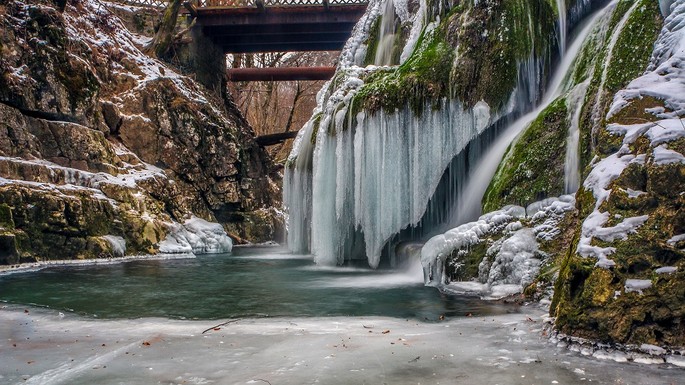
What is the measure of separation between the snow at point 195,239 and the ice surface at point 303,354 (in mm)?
9102

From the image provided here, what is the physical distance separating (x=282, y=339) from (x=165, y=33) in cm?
1690

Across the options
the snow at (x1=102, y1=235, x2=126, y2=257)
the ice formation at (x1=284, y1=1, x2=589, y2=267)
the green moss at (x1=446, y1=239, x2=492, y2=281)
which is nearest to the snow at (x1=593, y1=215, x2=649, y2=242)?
the green moss at (x1=446, y1=239, x2=492, y2=281)

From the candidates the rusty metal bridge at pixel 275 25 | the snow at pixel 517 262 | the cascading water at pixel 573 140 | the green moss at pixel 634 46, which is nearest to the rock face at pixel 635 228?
the green moss at pixel 634 46

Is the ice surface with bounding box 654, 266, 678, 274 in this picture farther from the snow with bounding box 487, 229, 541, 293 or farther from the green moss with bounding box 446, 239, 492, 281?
the green moss with bounding box 446, 239, 492, 281

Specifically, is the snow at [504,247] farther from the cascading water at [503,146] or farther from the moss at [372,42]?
the moss at [372,42]

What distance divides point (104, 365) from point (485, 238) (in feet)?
15.0

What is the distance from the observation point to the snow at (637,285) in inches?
133

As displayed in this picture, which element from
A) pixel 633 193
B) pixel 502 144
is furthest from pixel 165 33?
pixel 633 193

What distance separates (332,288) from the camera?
7176 mm

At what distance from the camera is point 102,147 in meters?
13.8

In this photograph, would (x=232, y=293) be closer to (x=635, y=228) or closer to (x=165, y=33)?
(x=635, y=228)

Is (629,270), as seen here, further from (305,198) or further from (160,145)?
(160,145)

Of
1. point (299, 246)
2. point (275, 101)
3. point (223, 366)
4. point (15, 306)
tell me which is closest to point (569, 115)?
point (223, 366)

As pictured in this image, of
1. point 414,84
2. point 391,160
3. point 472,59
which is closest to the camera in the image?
point 472,59
